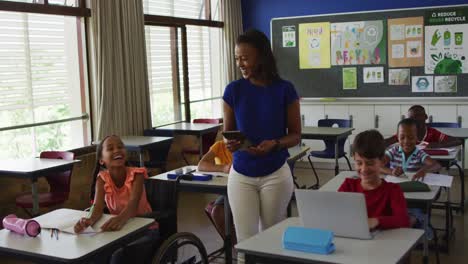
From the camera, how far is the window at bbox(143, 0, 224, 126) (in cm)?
718

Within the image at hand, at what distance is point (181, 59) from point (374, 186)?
18.1 ft

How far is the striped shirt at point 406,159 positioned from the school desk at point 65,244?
204cm

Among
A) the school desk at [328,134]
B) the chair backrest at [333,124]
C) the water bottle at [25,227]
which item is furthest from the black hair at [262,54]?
the chair backrest at [333,124]

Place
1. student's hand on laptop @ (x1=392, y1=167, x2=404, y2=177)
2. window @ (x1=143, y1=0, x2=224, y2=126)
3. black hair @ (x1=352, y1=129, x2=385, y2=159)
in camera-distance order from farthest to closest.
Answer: window @ (x1=143, y1=0, x2=224, y2=126) → student's hand on laptop @ (x1=392, y1=167, x2=404, y2=177) → black hair @ (x1=352, y1=129, x2=385, y2=159)

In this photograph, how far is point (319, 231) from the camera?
212 cm

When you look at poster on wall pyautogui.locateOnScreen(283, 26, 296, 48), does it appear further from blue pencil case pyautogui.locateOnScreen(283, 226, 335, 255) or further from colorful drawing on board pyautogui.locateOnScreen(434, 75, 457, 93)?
blue pencil case pyautogui.locateOnScreen(283, 226, 335, 255)

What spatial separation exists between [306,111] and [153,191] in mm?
5351

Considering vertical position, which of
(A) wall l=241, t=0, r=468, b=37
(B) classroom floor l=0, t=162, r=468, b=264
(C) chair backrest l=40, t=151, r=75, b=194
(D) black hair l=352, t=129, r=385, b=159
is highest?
(A) wall l=241, t=0, r=468, b=37

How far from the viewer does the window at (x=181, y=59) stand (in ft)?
23.6

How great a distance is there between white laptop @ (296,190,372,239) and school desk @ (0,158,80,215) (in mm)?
2776

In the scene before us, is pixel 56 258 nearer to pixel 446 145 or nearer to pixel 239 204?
pixel 239 204

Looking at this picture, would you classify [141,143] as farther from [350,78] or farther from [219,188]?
[350,78]

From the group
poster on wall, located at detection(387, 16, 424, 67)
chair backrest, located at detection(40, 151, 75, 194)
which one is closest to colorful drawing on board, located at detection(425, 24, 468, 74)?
poster on wall, located at detection(387, 16, 424, 67)

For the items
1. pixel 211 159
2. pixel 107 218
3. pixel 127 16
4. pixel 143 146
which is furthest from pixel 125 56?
pixel 107 218
